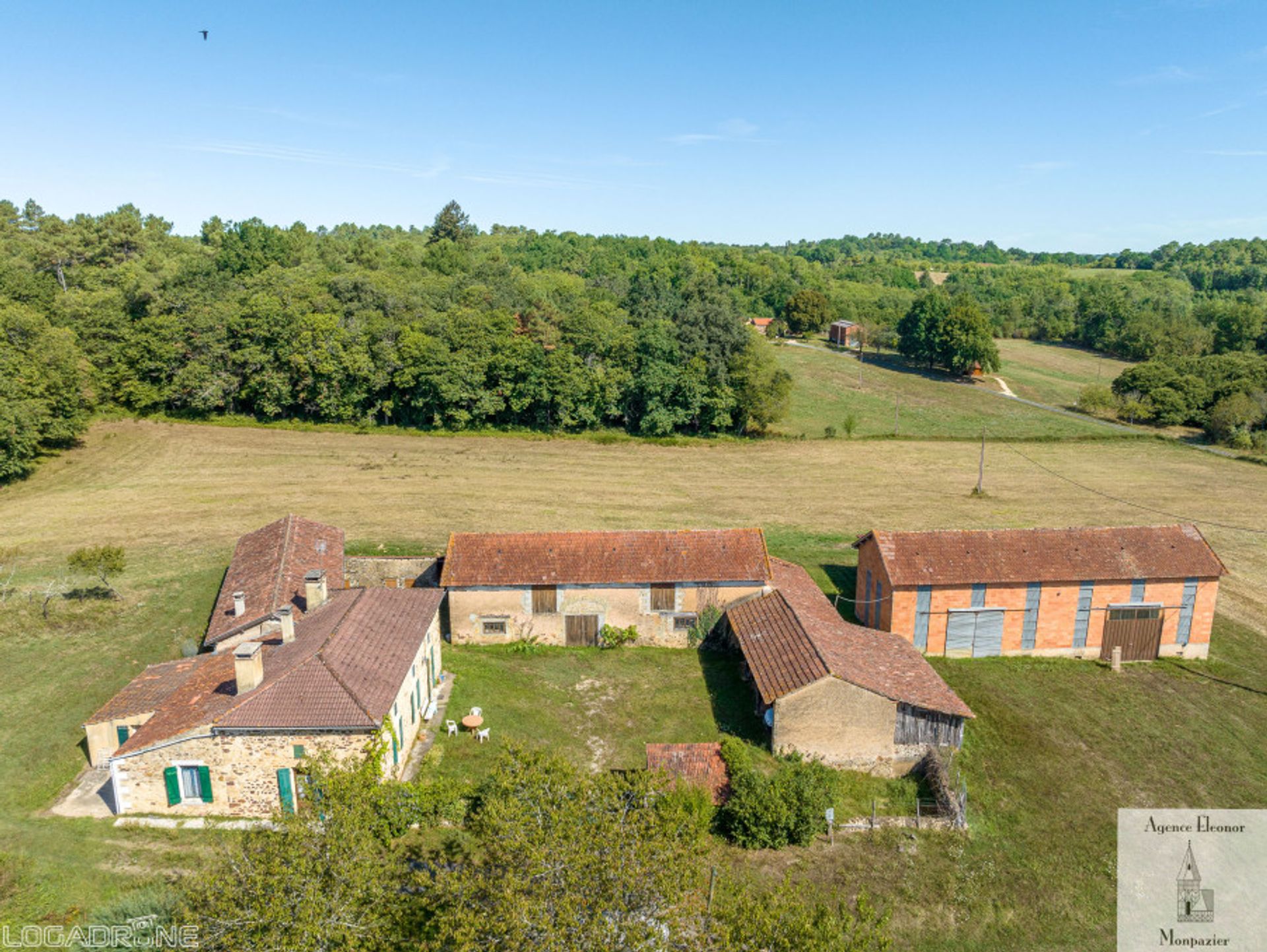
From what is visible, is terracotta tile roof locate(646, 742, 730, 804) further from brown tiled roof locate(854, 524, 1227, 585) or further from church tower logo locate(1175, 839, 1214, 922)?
brown tiled roof locate(854, 524, 1227, 585)

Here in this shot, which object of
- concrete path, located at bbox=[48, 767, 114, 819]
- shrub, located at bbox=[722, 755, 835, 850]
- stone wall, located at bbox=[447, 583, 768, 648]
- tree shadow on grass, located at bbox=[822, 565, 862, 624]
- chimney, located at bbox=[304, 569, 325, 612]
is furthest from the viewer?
tree shadow on grass, located at bbox=[822, 565, 862, 624]

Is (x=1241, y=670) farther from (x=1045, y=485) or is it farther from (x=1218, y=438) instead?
(x=1218, y=438)

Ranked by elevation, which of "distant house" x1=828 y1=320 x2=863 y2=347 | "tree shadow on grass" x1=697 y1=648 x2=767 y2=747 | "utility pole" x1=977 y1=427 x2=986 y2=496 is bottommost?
"tree shadow on grass" x1=697 y1=648 x2=767 y2=747

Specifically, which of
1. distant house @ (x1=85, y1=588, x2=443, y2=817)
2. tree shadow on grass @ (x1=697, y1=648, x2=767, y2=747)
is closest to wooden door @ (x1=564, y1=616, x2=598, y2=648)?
tree shadow on grass @ (x1=697, y1=648, x2=767, y2=747)

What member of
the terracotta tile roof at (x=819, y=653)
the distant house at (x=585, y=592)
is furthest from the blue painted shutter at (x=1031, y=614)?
the distant house at (x=585, y=592)

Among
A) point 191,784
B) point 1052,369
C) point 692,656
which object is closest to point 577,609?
point 692,656
